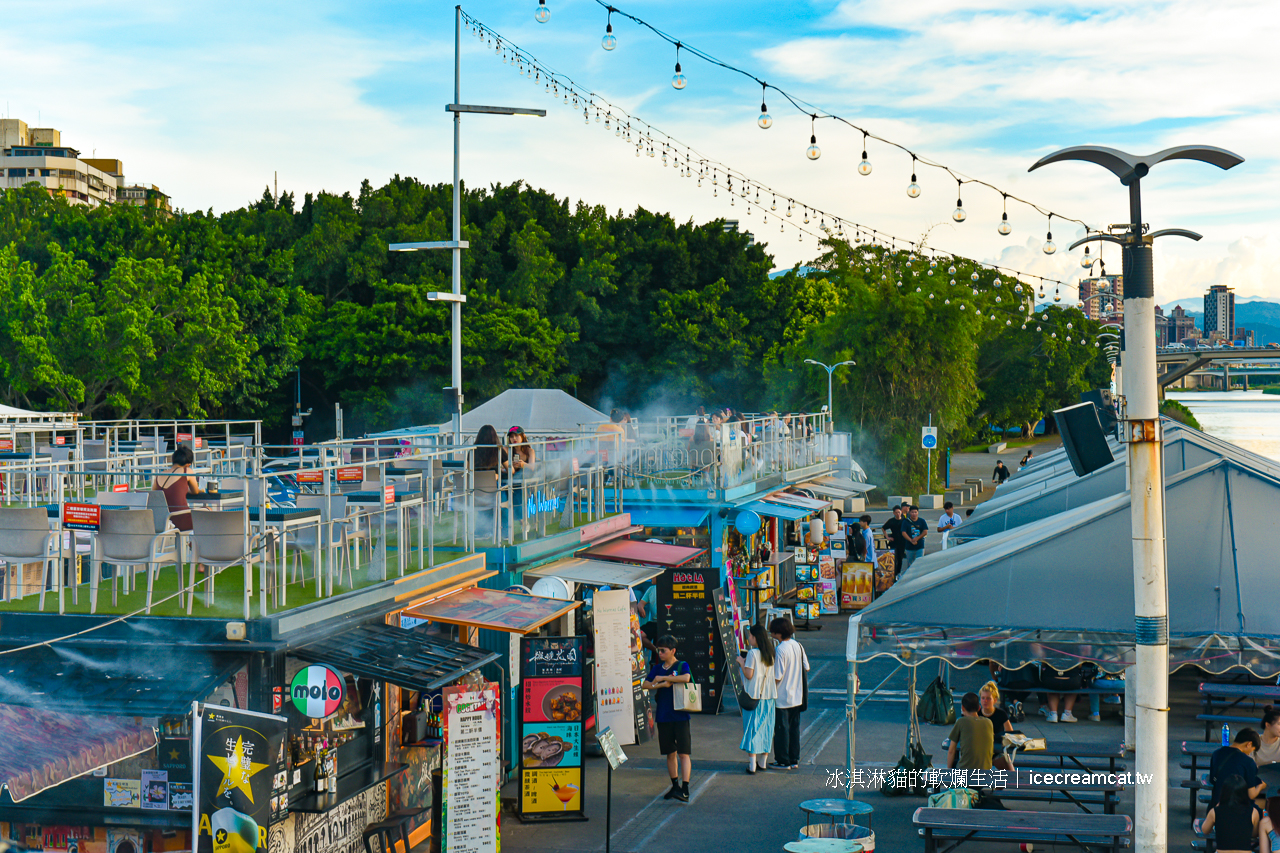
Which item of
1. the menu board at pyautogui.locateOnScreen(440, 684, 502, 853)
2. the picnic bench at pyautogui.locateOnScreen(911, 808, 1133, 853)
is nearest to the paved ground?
the menu board at pyautogui.locateOnScreen(440, 684, 502, 853)

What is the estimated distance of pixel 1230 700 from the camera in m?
13.9

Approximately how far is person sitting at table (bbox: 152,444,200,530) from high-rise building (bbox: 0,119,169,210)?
114887 millimetres

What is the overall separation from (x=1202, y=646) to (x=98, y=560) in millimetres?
8605

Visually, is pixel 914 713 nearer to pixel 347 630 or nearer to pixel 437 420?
pixel 347 630

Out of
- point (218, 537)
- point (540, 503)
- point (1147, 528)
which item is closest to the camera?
point (1147, 528)

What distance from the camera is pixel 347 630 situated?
895 centimetres

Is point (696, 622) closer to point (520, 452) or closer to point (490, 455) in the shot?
point (520, 452)

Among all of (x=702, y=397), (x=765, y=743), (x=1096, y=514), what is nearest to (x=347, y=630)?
(x=765, y=743)

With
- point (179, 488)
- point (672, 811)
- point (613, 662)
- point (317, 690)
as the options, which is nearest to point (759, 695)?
point (672, 811)

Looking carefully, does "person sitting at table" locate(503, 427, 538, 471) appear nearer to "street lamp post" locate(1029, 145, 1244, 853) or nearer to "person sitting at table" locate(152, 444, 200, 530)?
"person sitting at table" locate(152, 444, 200, 530)

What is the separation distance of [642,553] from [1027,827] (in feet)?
24.8

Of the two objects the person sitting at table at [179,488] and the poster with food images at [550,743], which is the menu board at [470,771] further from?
the person sitting at table at [179,488]

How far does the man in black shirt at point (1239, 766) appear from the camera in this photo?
8.34m

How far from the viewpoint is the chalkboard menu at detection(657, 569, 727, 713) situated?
49.9 ft
